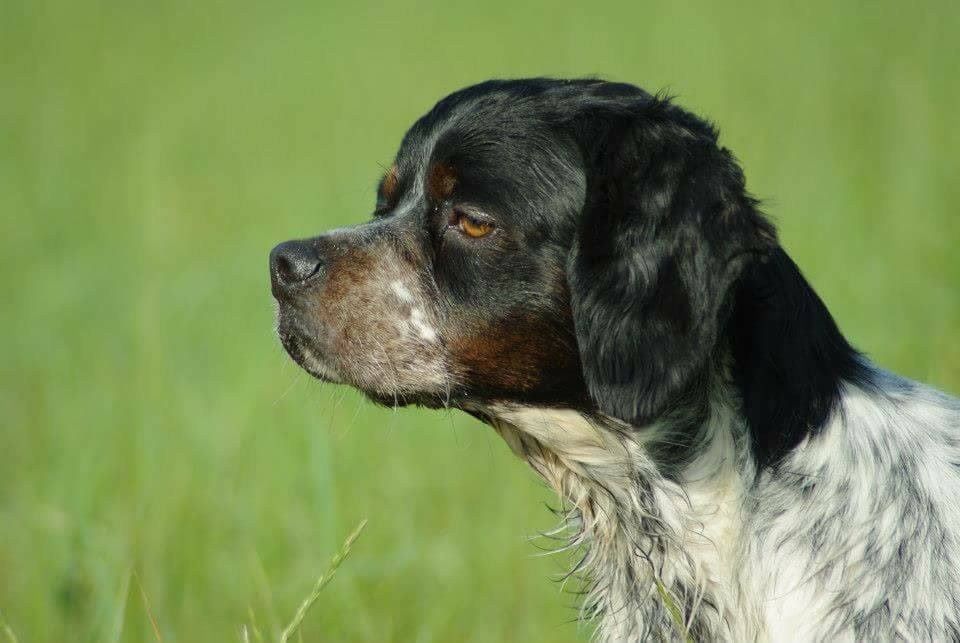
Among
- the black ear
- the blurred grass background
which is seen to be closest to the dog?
the black ear

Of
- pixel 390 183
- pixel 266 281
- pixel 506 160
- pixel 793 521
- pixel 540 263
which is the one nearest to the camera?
pixel 793 521

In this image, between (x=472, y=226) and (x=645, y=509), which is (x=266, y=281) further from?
(x=645, y=509)

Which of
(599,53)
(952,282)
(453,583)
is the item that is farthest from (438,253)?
(599,53)

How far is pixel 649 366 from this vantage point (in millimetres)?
2895

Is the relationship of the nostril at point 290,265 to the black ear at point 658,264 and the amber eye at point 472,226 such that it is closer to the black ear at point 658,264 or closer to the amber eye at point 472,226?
the amber eye at point 472,226

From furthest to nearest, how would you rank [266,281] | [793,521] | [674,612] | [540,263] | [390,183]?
[266,281], [390,183], [540,263], [674,612], [793,521]

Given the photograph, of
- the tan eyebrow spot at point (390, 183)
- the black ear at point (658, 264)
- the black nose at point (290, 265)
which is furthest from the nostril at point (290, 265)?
the black ear at point (658, 264)

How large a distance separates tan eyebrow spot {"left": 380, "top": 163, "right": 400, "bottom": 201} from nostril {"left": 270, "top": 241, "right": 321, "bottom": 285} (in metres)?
0.49

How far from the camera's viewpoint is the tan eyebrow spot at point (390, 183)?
366 centimetres

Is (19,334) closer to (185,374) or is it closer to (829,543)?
(185,374)

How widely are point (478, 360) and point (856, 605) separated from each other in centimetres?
107

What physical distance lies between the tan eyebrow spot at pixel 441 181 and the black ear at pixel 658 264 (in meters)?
0.40

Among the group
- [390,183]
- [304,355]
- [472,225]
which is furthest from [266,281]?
[472,225]

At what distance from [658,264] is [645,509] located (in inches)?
25.3
